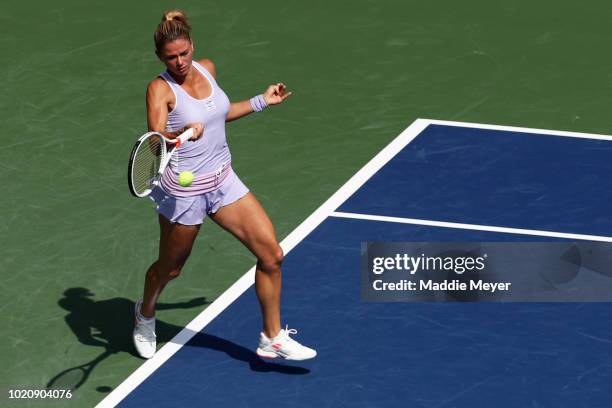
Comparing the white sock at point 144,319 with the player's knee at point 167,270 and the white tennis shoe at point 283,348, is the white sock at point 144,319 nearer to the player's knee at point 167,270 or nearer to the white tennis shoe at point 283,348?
the player's knee at point 167,270

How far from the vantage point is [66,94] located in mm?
17172

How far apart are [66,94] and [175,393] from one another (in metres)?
6.00

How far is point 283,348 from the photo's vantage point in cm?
1210

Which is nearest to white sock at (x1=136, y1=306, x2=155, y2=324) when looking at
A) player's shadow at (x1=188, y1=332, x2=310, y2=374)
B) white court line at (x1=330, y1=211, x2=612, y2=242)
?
player's shadow at (x1=188, y1=332, x2=310, y2=374)

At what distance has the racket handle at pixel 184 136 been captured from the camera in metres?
11.1

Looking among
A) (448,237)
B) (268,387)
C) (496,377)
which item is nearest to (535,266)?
(448,237)

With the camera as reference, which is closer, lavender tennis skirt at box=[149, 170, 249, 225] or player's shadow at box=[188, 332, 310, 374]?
lavender tennis skirt at box=[149, 170, 249, 225]

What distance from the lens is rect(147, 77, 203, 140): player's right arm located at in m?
11.2

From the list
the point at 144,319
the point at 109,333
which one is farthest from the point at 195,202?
the point at 109,333

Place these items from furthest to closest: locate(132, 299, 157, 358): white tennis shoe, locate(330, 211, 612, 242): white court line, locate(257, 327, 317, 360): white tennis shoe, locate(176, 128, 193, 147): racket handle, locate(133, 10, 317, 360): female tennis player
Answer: locate(330, 211, 612, 242): white court line → locate(132, 299, 157, 358): white tennis shoe → locate(257, 327, 317, 360): white tennis shoe → locate(133, 10, 317, 360): female tennis player → locate(176, 128, 193, 147): racket handle

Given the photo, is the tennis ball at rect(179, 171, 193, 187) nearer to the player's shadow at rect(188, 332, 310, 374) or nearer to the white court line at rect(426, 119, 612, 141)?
the player's shadow at rect(188, 332, 310, 374)

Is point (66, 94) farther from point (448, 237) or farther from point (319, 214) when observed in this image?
point (448, 237)

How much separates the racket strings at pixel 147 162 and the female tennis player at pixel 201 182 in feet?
0.39

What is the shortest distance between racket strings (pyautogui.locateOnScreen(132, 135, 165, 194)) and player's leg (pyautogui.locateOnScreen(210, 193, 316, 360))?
2.31ft
